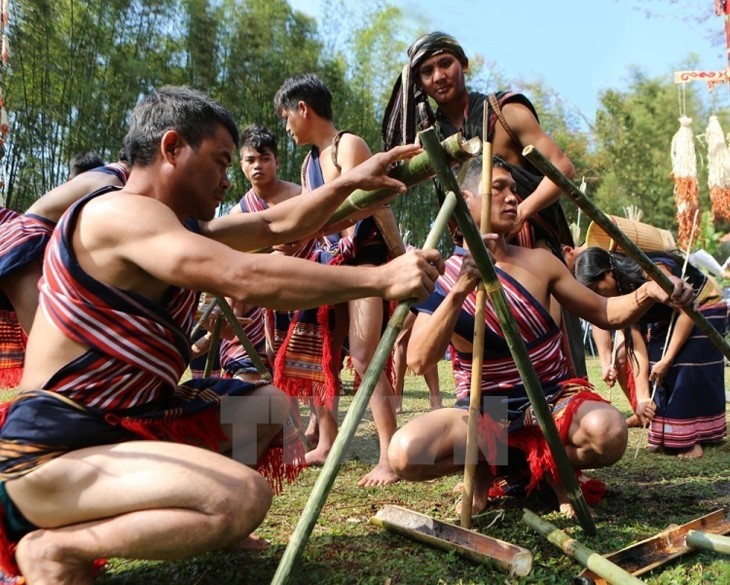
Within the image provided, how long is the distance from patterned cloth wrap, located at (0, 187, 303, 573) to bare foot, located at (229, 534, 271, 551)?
57cm

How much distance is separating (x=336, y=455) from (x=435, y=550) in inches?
34.0

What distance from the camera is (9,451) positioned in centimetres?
186

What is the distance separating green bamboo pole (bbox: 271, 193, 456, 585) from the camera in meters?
1.68

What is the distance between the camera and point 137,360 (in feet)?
6.45

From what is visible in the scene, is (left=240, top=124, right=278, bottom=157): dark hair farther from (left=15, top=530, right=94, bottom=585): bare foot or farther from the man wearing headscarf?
(left=15, top=530, right=94, bottom=585): bare foot

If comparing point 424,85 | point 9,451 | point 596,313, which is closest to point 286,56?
point 424,85

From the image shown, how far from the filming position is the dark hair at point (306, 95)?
12.9 feet

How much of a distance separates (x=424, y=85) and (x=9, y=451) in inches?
93.3

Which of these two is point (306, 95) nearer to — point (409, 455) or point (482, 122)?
point (482, 122)

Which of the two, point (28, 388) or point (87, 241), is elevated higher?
point (87, 241)

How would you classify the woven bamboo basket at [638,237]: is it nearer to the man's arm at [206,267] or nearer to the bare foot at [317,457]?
the bare foot at [317,457]

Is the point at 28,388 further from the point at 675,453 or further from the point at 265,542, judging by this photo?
the point at 675,453

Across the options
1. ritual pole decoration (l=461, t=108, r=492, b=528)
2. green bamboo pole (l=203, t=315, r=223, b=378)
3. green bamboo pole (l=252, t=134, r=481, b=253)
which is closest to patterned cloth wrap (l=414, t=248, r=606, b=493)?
ritual pole decoration (l=461, t=108, r=492, b=528)

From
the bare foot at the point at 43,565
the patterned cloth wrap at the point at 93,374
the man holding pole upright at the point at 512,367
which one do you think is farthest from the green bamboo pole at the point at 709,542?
the bare foot at the point at 43,565
